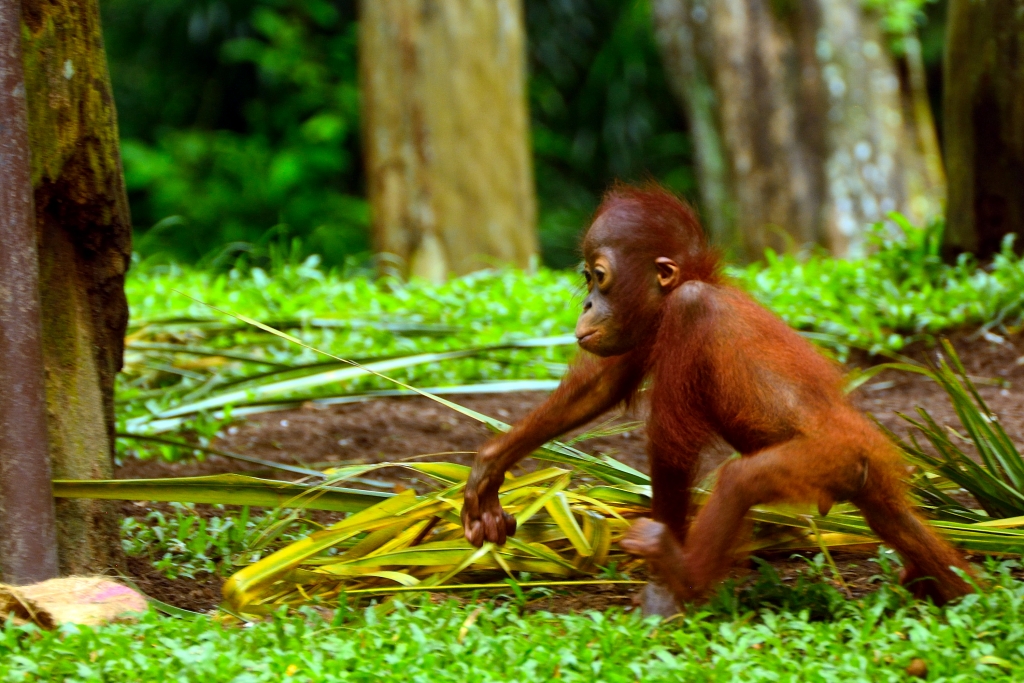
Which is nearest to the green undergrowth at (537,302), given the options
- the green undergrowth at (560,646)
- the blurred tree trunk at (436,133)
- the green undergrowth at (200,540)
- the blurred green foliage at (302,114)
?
the green undergrowth at (200,540)

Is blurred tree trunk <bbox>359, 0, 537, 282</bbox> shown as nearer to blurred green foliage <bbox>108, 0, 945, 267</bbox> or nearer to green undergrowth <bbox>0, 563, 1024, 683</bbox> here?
blurred green foliage <bbox>108, 0, 945, 267</bbox>

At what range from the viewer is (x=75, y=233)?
2.88m

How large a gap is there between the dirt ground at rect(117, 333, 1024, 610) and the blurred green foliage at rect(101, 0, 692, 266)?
5.82m

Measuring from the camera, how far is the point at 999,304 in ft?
16.0

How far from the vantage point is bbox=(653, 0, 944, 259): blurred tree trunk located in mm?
9195

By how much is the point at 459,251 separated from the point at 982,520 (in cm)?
581

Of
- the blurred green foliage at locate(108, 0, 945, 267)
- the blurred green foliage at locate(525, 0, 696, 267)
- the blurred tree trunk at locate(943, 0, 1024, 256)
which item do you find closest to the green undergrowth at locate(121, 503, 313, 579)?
the blurred tree trunk at locate(943, 0, 1024, 256)

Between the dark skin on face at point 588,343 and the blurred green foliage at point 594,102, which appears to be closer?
the dark skin on face at point 588,343

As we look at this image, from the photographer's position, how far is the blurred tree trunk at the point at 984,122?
5.00 m

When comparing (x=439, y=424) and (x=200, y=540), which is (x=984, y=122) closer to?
(x=439, y=424)

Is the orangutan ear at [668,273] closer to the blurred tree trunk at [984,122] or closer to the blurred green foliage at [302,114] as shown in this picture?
the blurred tree trunk at [984,122]

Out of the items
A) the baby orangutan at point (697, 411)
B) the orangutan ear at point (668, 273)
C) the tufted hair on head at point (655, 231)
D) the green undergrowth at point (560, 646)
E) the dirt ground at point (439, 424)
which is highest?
the tufted hair on head at point (655, 231)

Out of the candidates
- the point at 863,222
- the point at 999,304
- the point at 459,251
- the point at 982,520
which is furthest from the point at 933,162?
the point at 982,520

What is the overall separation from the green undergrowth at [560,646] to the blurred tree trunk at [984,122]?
3.07 metres
